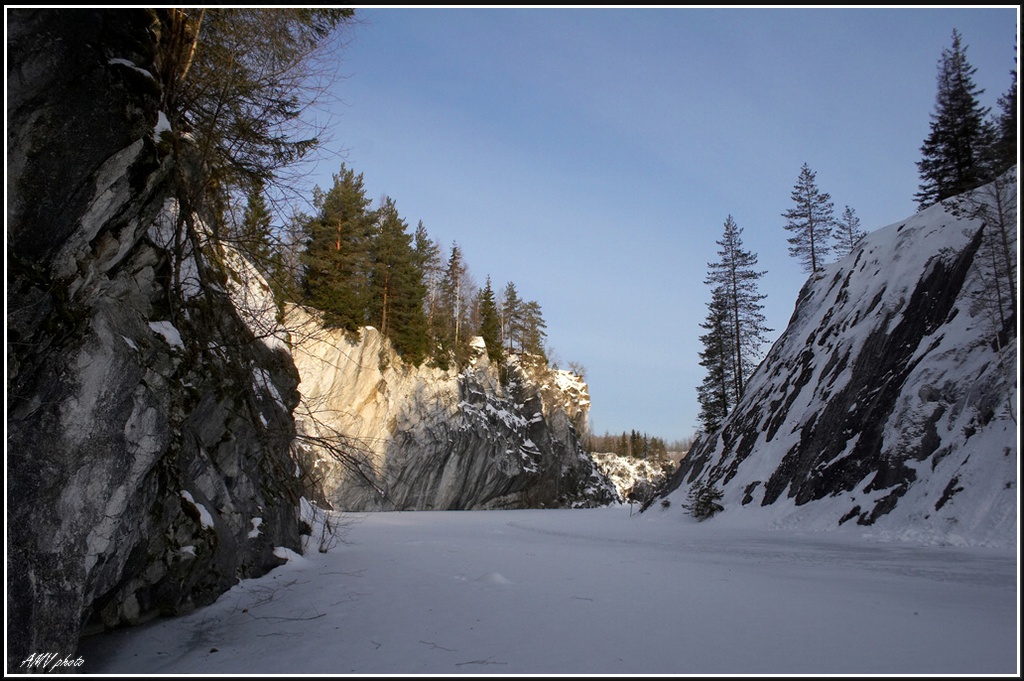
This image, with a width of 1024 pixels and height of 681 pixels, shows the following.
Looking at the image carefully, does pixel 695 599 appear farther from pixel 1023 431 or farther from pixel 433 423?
pixel 433 423

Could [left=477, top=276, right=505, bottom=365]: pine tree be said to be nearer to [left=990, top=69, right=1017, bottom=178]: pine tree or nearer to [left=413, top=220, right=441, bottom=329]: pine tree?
[left=413, top=220, right=441, bottom=329]: pine tree

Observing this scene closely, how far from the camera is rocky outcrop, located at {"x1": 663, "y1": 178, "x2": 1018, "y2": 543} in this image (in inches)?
433

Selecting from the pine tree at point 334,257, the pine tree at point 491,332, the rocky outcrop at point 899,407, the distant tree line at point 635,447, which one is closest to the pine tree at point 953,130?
the rocky outcrop at point 899,407

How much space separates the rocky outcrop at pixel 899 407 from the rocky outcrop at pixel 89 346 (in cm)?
1261

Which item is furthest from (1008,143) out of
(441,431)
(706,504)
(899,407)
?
(441,431)

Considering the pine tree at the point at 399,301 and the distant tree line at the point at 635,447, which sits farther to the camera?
the distant tree line at the point at 635,447

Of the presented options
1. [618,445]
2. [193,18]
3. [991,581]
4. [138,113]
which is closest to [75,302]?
[138,113]

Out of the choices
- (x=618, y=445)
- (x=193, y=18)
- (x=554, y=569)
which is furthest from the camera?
(x=618, y=445)

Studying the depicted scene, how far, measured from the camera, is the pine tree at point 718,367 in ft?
115

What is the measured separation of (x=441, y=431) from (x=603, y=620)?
106 feet

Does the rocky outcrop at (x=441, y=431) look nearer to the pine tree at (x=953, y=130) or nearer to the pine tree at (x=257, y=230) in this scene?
the pine tree at (x=257, y=230)

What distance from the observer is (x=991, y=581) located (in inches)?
252

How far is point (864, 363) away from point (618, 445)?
100639 mm

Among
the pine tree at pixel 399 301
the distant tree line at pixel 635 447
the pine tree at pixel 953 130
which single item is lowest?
the distant tree line at pixel 635 447
